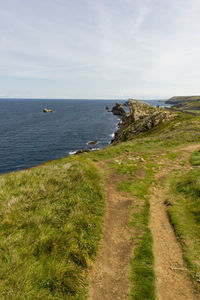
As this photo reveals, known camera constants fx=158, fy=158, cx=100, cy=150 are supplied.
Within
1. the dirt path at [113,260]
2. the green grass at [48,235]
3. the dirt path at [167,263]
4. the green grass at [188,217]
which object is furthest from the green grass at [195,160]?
the green grass at [48,235]

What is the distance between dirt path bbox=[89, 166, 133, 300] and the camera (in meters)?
6.05

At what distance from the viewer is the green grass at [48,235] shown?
18.3ft

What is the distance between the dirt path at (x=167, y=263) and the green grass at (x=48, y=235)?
3021mm

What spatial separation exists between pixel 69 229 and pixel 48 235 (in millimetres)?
1019

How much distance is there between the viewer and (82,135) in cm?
9469

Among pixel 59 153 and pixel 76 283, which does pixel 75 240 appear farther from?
pixel 59 153

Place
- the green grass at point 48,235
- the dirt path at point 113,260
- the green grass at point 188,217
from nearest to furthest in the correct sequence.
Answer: the green grass at point 48,235, the dirt path at point 113,260, the green grass at point 188,217

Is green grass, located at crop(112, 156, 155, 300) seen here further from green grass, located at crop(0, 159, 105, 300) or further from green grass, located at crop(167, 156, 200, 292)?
green grass, located at crop(0, 159, 105, 300)

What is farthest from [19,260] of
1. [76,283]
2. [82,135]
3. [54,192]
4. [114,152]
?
[82,135]

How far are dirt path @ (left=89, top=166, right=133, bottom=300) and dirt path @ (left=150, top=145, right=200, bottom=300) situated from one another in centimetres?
135

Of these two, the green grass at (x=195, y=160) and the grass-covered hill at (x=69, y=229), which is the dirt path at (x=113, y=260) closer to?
the grass-covered hill at (x=69, y=229)

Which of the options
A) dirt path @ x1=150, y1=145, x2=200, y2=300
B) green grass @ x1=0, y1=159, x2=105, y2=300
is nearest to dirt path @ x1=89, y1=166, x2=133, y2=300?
green grass @ x1=0, y1=159, x2=105, y2=300

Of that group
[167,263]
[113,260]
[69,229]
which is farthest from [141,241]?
[69,229]

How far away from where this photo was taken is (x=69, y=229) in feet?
25.7
